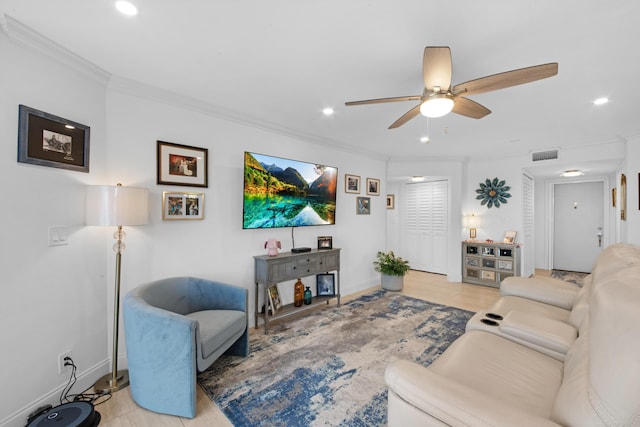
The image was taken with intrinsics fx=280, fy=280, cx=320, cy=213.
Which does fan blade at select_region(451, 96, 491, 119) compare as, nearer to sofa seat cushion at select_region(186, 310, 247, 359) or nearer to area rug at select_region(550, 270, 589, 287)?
sofa seat cushion at select_region(186, 310, 247, 359)

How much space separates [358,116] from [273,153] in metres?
1.15

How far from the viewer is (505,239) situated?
203 inches

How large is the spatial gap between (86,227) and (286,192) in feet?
6.53

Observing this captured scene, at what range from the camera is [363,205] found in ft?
15.8

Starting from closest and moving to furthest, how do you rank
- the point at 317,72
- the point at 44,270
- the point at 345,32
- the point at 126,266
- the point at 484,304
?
the point at 345,32 < the point at 44,270 < the point at 317,72 < the point at 126,266 < the point at 484,304

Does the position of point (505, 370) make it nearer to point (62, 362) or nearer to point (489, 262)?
point (62, 362)

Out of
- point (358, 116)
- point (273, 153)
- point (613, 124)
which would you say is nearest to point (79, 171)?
point (273, 153)

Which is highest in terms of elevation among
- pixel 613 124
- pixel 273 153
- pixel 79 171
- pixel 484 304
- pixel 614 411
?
pixel 613 124

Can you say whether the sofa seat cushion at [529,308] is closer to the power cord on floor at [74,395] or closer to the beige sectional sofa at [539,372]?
the beige sectional sofa at [539,372]

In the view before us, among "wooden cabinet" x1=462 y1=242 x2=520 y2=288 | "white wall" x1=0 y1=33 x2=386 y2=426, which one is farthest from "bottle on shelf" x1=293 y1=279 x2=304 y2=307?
"wooden cabinet" x1=462 y1=242 x2=520 y2=288

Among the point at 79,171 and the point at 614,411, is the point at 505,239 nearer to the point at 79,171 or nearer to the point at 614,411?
the point at 614,411

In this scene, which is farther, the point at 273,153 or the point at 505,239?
the point at 505,239

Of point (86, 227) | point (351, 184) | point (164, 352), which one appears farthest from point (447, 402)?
point (351, 184)

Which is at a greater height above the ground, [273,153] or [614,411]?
[273,153]
